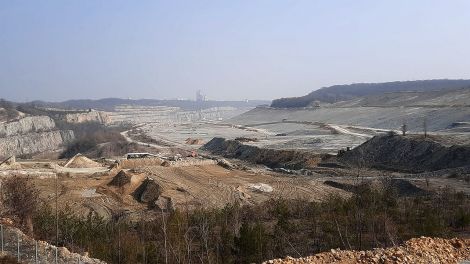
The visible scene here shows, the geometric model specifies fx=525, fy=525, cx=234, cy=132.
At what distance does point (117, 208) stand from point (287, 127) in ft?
243

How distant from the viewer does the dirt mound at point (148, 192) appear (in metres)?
29.9

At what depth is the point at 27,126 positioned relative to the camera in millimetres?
106500

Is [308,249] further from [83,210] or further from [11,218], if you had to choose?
[83,210]

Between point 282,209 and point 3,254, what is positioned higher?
point 3,254

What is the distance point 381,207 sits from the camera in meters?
23.0

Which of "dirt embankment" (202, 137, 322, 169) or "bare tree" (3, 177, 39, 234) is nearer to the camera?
"bare tree" (3, 177, 39, 234)

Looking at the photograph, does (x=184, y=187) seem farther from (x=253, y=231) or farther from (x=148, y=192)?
(x=253, y=231)

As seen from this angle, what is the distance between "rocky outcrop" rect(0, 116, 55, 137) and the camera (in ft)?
330

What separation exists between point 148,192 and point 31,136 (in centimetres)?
7506

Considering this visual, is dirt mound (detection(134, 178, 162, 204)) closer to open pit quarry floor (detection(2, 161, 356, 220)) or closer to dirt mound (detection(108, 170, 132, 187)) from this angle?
open pit quarry floor (detection(2, 161, 356, 220))

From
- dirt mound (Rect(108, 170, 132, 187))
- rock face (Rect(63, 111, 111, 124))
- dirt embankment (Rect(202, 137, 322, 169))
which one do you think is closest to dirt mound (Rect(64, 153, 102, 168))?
dirt mound (Rect(108, 170, 132, 187))

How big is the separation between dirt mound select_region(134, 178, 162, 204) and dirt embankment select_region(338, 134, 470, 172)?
15428mm

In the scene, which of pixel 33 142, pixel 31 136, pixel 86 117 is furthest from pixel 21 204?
pixel 86 117

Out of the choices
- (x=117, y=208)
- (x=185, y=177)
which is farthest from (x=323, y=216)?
(x=185, y=177)
